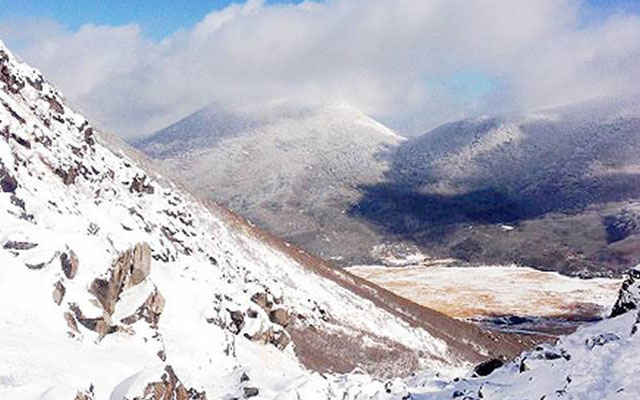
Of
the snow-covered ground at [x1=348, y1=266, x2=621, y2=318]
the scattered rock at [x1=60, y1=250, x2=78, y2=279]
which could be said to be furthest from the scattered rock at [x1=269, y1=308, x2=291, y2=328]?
the snow-covered ground at [x1=348, y1=266, x2=621, y2=318]

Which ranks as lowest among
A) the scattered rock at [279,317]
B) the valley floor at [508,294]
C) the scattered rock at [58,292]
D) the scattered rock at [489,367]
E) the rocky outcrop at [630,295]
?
the valley floor at [508,294]

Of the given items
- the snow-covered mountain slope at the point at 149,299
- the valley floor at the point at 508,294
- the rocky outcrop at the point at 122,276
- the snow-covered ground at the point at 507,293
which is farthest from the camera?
the snow-covered ground at the point at 507,293

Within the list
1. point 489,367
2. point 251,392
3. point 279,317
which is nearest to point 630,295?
point 489,367

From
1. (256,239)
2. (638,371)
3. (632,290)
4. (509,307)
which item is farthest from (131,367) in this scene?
(509,307)

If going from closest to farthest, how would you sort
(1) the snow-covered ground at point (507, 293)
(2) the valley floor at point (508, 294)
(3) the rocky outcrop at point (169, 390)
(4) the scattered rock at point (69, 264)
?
(3) the rocky outcrop at point (169, 390)
(4) the scattered rock at point (69, 264)
(2) the valley floor at point (508, 294)
(1) the snow-covered ground at point (507, 293)

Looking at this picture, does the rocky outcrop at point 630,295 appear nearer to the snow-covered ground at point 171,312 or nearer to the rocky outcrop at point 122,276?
the snow-covered ground at point 171,312

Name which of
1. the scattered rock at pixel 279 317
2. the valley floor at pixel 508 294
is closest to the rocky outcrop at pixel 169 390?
the scattered rock at pixel 279 317

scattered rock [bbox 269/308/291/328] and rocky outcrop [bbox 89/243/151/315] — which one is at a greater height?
rocky outcrop [bbox 89/243/151/315]

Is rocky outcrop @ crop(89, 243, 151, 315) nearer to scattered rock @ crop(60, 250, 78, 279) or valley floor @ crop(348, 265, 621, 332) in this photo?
scattered rock @ crop(60, 250, 78, 279)
